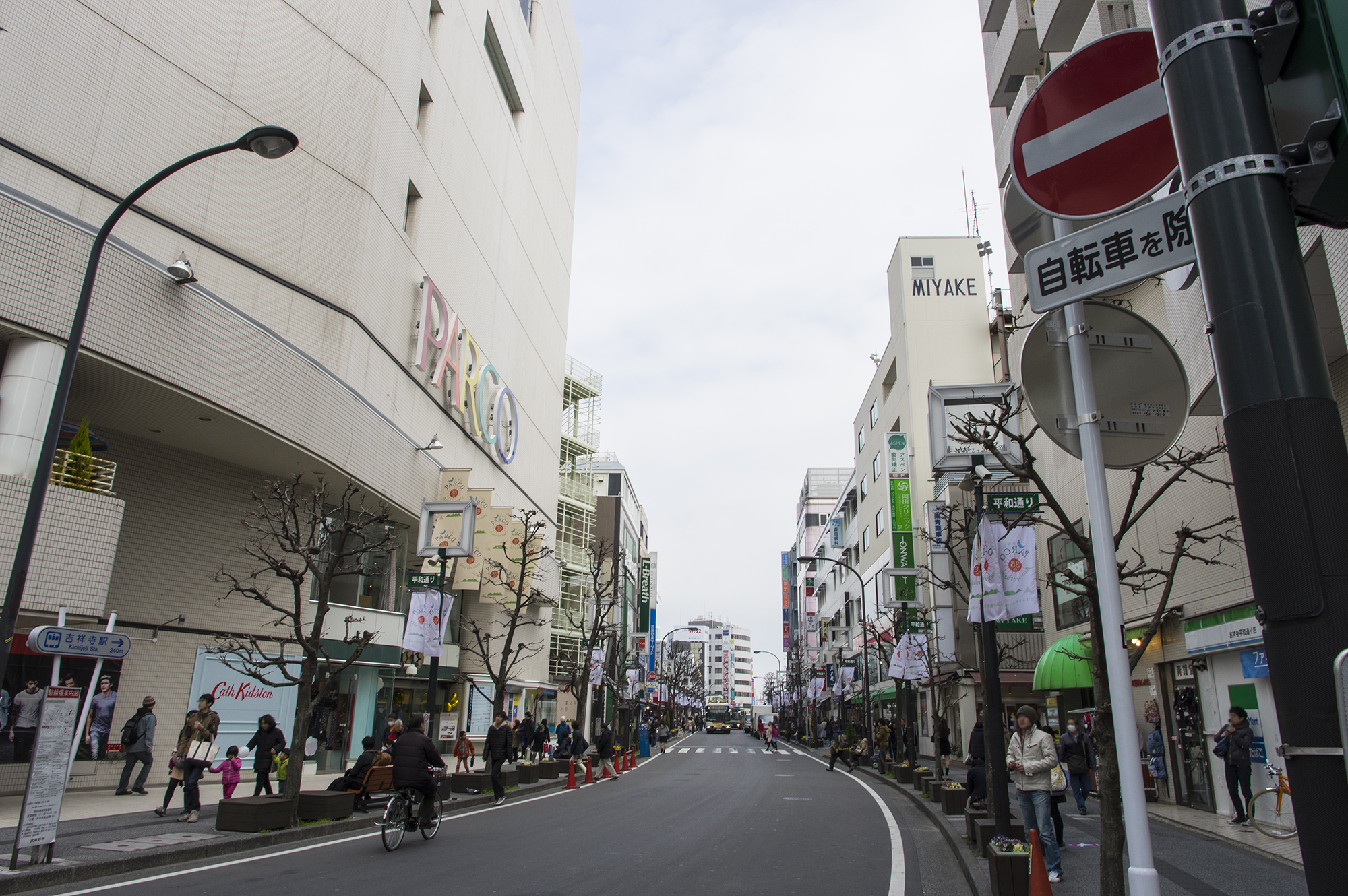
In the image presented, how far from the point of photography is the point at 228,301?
19.0m

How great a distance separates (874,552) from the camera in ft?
178

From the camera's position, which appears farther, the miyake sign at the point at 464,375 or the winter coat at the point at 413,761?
the miyake sign at the point at 464,375

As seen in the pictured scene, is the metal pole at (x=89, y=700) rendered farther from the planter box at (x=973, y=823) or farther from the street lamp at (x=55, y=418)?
the planter box at (x=973, y=823)

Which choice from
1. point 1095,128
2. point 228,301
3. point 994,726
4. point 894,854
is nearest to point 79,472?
point 228,301

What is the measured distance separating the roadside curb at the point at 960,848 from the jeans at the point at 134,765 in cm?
1498

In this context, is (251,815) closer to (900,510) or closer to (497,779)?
(497,779)

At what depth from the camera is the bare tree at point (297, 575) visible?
44.7 feet

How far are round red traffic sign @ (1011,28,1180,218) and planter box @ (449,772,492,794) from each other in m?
18.9

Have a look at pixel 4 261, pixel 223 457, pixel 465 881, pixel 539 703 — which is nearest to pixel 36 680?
pixel 223 457

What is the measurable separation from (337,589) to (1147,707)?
23034 millimetres

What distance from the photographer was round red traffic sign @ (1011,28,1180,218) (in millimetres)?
3891

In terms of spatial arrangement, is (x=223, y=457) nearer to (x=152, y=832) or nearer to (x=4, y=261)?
(x=4, y=261)

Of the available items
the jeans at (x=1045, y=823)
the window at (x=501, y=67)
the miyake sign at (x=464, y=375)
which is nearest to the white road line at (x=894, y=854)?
the jeans at (x=1045, y=823)

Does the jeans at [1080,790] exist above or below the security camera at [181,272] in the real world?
below
